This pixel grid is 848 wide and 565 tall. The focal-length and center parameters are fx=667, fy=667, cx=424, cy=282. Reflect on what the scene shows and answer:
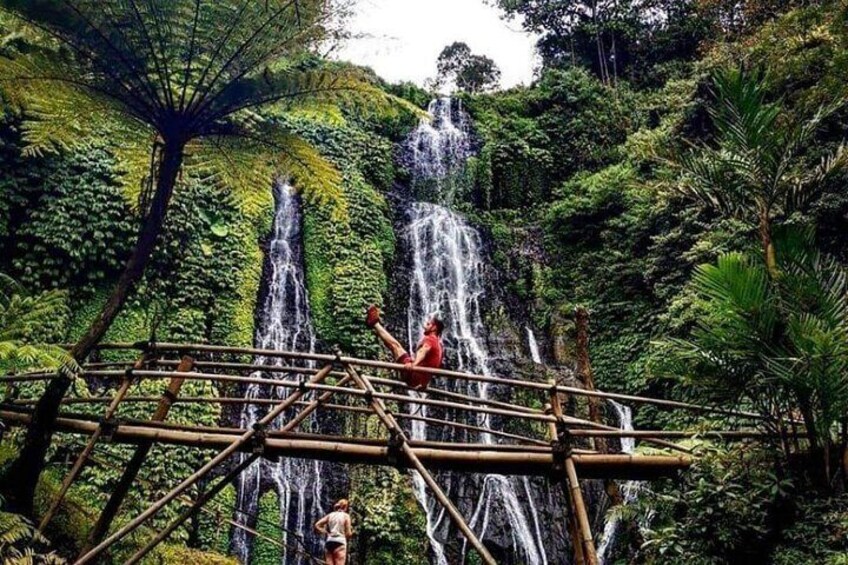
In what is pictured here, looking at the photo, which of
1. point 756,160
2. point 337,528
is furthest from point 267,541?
point 756,160

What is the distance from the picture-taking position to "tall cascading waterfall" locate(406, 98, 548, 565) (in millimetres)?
10609

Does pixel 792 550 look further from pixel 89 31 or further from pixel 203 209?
pixel 203 209

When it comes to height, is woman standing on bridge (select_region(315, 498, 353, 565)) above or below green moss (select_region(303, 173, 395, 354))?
below

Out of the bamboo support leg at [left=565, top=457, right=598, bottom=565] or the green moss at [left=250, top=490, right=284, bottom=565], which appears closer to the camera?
the bamboo support leg at [left=565, top=457, right=598, bottom=565]

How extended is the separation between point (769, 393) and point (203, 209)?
11.3 metres

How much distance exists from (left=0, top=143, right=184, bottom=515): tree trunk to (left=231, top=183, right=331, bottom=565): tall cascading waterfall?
3.71 metres

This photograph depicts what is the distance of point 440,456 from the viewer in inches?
186

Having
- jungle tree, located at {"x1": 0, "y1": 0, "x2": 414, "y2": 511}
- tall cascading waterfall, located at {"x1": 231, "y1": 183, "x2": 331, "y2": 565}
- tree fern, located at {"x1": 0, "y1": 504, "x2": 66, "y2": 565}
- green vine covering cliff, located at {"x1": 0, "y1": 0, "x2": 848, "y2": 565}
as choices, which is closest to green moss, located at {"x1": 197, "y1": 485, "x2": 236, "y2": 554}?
green vine covering cliff, located at {"x1": 0, "y1": 0, "x2": 848, "y2": 565}

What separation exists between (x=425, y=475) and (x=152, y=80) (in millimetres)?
3308

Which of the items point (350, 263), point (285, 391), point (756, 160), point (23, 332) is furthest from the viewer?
point (350, 263)

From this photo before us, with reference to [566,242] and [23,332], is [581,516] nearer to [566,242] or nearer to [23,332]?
[23,332]

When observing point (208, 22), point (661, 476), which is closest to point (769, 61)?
point (661, 476)

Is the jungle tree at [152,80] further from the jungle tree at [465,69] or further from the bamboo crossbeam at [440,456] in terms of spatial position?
the jungle tree at [465,69]

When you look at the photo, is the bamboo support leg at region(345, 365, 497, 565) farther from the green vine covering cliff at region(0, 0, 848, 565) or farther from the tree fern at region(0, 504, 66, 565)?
the tree fern at region(0, 504, 66, 565)
